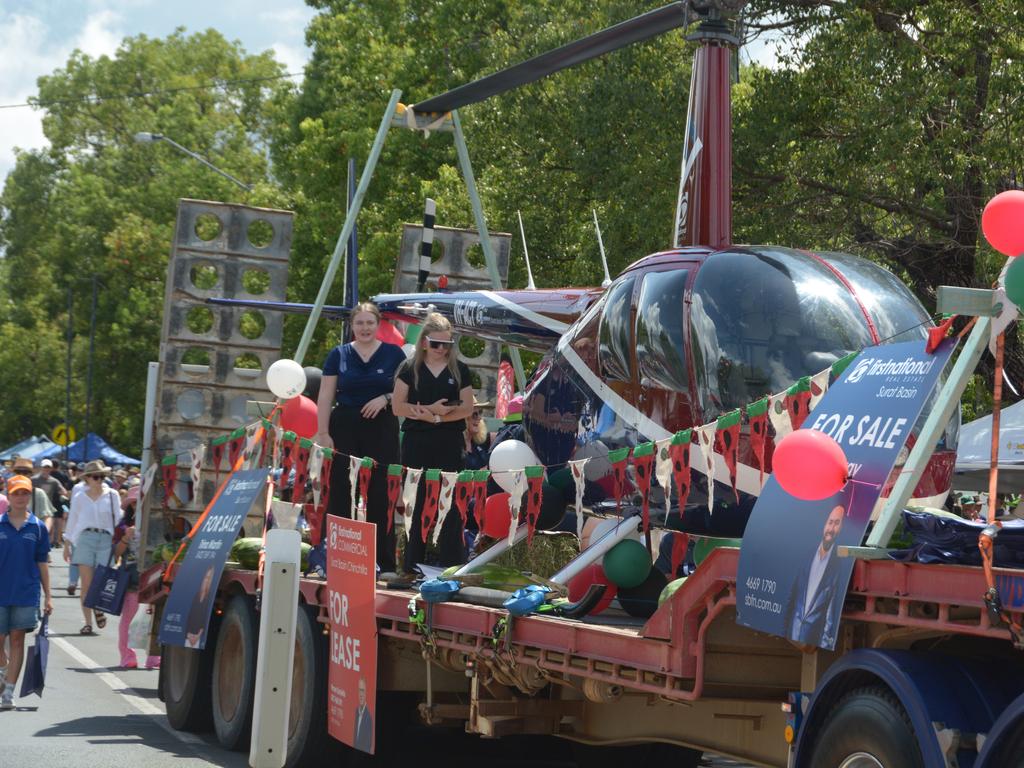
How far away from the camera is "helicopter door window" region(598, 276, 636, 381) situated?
823 centimetres

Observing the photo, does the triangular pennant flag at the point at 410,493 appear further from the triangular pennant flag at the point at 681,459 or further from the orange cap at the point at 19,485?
the orange cap at the point at 19,485

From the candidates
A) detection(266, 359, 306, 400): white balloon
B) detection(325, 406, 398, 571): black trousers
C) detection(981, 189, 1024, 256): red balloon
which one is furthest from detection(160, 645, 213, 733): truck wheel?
detection(981, 189, 1024, 256): red balloon

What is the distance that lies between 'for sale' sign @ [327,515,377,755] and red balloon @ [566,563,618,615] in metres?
1.19

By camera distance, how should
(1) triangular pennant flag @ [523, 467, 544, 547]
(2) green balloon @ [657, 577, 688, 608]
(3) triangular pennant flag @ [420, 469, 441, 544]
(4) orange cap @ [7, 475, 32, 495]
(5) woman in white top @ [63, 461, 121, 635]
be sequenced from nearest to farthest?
(2) green balloon @ [657, 577, 688, 608], (1) triangular pennant flag @ [523, 467, 544, 547], (3) triangular pennant flag @ [420, 469, 441, 544], (4) orange cap @ [7, 475, 32, 495], (5) woman in white top @ [63, 461, 121, 635]

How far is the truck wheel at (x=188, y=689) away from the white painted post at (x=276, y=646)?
2945mm

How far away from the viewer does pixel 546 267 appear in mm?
25156

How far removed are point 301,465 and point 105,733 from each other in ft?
7.75

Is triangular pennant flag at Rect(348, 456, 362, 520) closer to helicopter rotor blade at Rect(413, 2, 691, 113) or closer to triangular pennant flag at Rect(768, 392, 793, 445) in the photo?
helicopter rotor blade at Rect(413, 2, 691, 113)

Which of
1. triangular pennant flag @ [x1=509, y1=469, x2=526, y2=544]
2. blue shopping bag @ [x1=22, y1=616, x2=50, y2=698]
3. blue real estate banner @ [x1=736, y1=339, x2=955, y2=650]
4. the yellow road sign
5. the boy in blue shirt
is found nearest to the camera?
blue real estate banner @ [x1=736, y1=339, x2=955, y2=650]

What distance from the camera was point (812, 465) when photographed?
16.4ft

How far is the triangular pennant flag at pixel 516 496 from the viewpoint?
26.6ft

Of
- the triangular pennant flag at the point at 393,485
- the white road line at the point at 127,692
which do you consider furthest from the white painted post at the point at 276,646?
the white road line at the point at 127,692

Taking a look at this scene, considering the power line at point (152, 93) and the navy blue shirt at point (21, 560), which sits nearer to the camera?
the navy blue shirt at point (21, 560)

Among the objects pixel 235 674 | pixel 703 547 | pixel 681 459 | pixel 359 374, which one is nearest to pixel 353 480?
pixel 359 374
